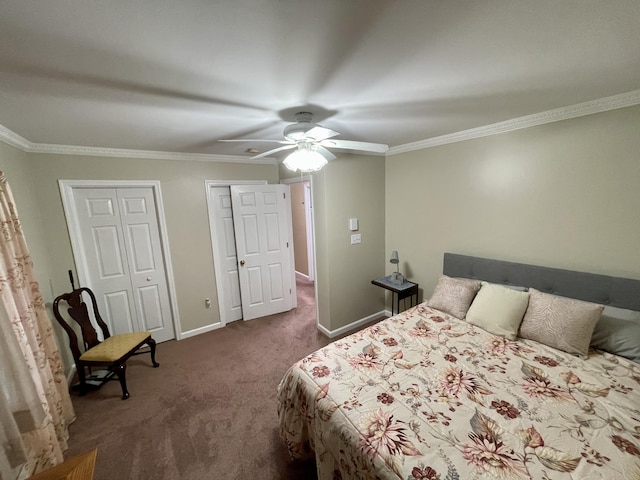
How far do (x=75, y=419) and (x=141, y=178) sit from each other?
230 centimetres

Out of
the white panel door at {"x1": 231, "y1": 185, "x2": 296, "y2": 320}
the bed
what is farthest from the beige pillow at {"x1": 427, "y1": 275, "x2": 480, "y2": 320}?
the white panel door at {"x1": 231, "y1": 185, "x2": 296, "y2": 320}

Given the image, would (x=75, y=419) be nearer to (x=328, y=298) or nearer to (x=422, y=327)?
(x=328, y=298)

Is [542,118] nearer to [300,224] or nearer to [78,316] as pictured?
[300,224]

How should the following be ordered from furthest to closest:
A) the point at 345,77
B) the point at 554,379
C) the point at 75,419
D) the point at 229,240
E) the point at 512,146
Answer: the point at 229,240 < the point at 512,146 < the point at 75,419 < the point at 554,379 < the point at 345,77

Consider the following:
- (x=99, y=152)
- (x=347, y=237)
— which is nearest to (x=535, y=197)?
(x=347, y=237)

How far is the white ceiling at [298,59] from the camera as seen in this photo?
841mm

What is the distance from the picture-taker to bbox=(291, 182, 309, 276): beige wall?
538 cm

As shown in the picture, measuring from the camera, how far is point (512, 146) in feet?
7.38

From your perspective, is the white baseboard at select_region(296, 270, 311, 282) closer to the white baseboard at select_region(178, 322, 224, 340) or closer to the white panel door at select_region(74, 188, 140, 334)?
the white baseboard at select_region(178, 322, 224, 340)

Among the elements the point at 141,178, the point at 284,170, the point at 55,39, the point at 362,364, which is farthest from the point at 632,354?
the point at 141,178

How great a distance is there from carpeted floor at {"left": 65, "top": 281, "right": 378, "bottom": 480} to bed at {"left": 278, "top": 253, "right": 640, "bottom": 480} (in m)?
0.32

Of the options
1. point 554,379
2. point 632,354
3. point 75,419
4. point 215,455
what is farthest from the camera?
point 75,419

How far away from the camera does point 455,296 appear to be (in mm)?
2328

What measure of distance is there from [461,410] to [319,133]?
68.7 inches
